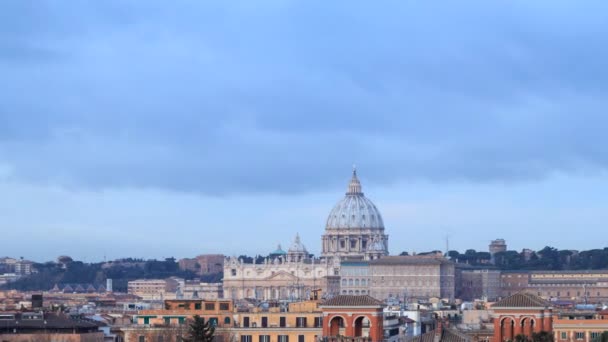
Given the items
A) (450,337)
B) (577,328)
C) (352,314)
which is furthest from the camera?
(577,328)

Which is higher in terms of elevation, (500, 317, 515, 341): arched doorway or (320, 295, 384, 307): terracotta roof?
(320, 295, 384, 307): terracotta roof

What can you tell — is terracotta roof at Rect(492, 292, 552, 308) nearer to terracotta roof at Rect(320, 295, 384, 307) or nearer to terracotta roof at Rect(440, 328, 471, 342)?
terracotta roof at Rect(440, 328, 471, 342)

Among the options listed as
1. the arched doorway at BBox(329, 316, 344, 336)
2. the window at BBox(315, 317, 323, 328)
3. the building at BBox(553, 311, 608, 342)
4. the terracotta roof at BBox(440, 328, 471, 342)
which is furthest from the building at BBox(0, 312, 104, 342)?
the building at BBox(553, 311, 608, 342)

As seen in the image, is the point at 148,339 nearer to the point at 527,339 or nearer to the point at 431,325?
the point at 431,325

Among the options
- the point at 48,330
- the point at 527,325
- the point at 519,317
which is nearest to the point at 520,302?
the point at 519,317

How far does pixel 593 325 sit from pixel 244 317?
16249 mm

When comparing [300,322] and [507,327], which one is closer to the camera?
[507,327]

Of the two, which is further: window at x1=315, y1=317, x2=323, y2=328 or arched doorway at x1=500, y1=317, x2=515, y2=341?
window at x1=315, y1=317, x2=323, y2=328

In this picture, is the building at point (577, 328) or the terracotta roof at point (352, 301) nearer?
the terracotta roof at point (352, 301)

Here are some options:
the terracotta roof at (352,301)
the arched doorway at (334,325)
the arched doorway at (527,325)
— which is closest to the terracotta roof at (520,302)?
the arched doorway at (527,325)

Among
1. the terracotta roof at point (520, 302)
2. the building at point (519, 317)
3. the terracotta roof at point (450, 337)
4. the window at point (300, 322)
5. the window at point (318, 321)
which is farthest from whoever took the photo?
the window at point (300, 322)

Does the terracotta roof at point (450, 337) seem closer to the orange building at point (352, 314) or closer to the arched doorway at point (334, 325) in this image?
the orange building at point (352, 314)

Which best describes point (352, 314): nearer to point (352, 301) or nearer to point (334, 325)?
point (352, 301)

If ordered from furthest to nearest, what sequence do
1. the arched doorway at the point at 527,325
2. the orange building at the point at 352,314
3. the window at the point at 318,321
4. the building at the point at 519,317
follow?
the window at the point at 318,321, the building at the point at 519,317, the arched doorway at the point at 527,325, the orange building at the point at 352,314
